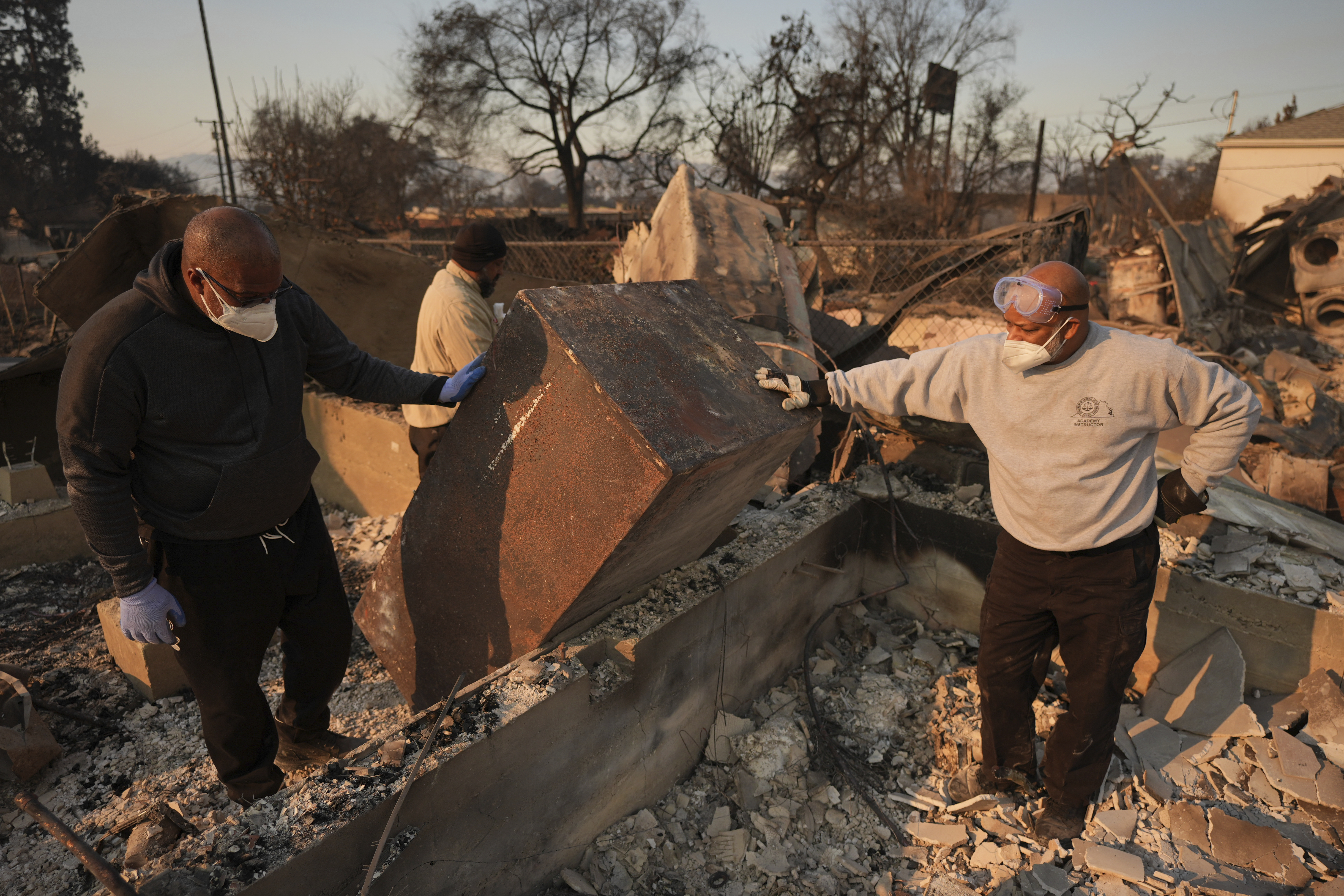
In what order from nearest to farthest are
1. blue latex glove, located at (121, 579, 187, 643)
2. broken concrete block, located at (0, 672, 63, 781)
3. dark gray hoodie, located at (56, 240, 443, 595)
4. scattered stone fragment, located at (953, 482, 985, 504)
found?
dark gray hoodie, located at (56, 240, 443, 595) → blue latex glove, located at (121, 579, 187, 643) → broken concrete block, located at (0, 672, 63, 781) → scattered stone fragment, located at (953, 482, 985, 504)

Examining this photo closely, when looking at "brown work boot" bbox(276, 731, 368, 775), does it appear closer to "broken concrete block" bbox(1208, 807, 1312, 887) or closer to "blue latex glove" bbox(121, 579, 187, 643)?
"blue latex glove" bbox(121, 579, 187, 643)

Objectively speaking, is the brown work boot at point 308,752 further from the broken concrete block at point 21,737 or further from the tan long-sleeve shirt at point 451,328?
the tan long-sleeve shirt at point 451,328

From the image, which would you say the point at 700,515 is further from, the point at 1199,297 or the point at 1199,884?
the point at 1199,297

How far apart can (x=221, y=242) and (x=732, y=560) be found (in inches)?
82.7

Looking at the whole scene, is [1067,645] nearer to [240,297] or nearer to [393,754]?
[393,754]

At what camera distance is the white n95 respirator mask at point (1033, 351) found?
2.27 metres

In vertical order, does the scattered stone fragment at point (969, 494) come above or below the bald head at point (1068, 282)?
below

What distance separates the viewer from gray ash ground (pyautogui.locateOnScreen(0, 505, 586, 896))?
5.45 ft

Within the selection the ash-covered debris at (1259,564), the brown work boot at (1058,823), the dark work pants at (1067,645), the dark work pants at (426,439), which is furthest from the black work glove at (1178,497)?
the dark work pants at (426,439)

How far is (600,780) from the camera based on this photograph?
245 cm

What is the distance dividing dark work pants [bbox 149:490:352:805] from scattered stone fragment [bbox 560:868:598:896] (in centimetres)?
95

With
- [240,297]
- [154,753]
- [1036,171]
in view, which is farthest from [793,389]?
[1036,171]

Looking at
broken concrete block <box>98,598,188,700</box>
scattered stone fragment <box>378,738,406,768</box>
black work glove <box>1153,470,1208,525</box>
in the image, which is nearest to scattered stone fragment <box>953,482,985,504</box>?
black work glove <box>1153,470,1208,525</box>

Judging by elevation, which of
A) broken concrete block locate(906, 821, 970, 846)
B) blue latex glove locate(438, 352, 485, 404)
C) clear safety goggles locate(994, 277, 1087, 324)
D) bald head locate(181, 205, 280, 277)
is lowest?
broken concrete block locate(906, 821, 970, 846)
